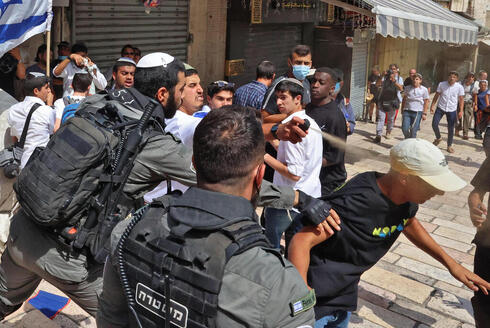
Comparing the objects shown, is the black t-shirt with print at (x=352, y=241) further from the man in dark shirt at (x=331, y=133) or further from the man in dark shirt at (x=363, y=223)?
the man in dark shirt at (x=331, y=133)

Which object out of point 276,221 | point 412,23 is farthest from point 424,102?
point 276,221

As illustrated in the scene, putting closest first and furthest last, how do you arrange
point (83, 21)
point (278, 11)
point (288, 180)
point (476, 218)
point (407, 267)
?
point (476, 218) → point (288, 180) → point (407, 267) → point (83, 21) → point (278, 11)

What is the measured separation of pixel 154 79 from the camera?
9.33ft

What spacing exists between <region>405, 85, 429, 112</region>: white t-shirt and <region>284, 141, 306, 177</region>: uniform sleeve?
822 cm

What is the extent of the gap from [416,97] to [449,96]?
1.06 m

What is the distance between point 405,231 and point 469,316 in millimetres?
1959

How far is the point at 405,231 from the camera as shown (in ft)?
9.55

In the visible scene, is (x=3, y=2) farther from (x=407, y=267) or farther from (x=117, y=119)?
(x=407, y=267)

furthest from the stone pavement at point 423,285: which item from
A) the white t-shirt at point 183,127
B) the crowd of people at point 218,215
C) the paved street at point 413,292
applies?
the white t-shirt at point 183,127

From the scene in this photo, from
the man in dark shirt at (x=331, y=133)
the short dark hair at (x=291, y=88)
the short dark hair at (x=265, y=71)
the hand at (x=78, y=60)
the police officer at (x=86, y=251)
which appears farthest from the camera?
the hand at (x=78, y=60)

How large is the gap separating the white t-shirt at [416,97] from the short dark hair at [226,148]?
405 inches

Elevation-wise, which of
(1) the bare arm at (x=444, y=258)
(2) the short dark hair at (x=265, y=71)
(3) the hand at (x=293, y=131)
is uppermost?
(2) the short dark hair at (x=265, y=71)

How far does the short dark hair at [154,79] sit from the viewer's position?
2848 millimetres

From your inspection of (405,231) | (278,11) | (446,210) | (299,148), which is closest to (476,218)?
(405,231)
